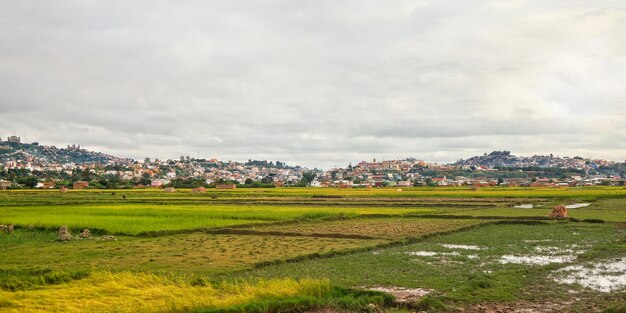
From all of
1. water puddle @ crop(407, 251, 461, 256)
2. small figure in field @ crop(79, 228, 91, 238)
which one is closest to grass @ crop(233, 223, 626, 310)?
water puddle @ crop(407, 251, 461, 256)

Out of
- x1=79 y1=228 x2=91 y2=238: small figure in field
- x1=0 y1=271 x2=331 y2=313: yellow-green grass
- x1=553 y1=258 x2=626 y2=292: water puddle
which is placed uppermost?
x1=0 y1=271 x2=331 y2=313: yellow-green grass

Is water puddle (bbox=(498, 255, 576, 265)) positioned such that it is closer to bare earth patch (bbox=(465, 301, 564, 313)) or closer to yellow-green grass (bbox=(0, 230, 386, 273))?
yellow-green grass (bbox=(0, 230, 386, 273))

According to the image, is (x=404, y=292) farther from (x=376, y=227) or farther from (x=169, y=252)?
(x=376, y=227)

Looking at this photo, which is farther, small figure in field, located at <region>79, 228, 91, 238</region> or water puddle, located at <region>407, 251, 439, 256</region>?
small figure in field, located at <region>79, 228, 91, 238</region>

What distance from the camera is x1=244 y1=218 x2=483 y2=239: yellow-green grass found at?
22381 millimetres

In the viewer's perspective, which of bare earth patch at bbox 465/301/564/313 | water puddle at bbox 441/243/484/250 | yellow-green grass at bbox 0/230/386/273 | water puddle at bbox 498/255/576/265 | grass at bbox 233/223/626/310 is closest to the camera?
bare earth patch at bbox 465/301/564/313

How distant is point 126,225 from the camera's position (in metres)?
24.7

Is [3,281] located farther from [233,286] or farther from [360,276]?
[360,276]

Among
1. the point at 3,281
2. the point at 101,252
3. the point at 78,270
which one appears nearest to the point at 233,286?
the point at 78,270

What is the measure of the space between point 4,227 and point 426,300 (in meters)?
21.8

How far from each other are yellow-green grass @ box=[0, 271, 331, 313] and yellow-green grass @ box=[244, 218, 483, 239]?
10855 millimetres

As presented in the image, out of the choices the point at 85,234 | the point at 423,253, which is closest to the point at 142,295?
the point at 423,253

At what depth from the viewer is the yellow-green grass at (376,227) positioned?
881 inches

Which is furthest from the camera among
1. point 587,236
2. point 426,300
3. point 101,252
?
point 587,236
